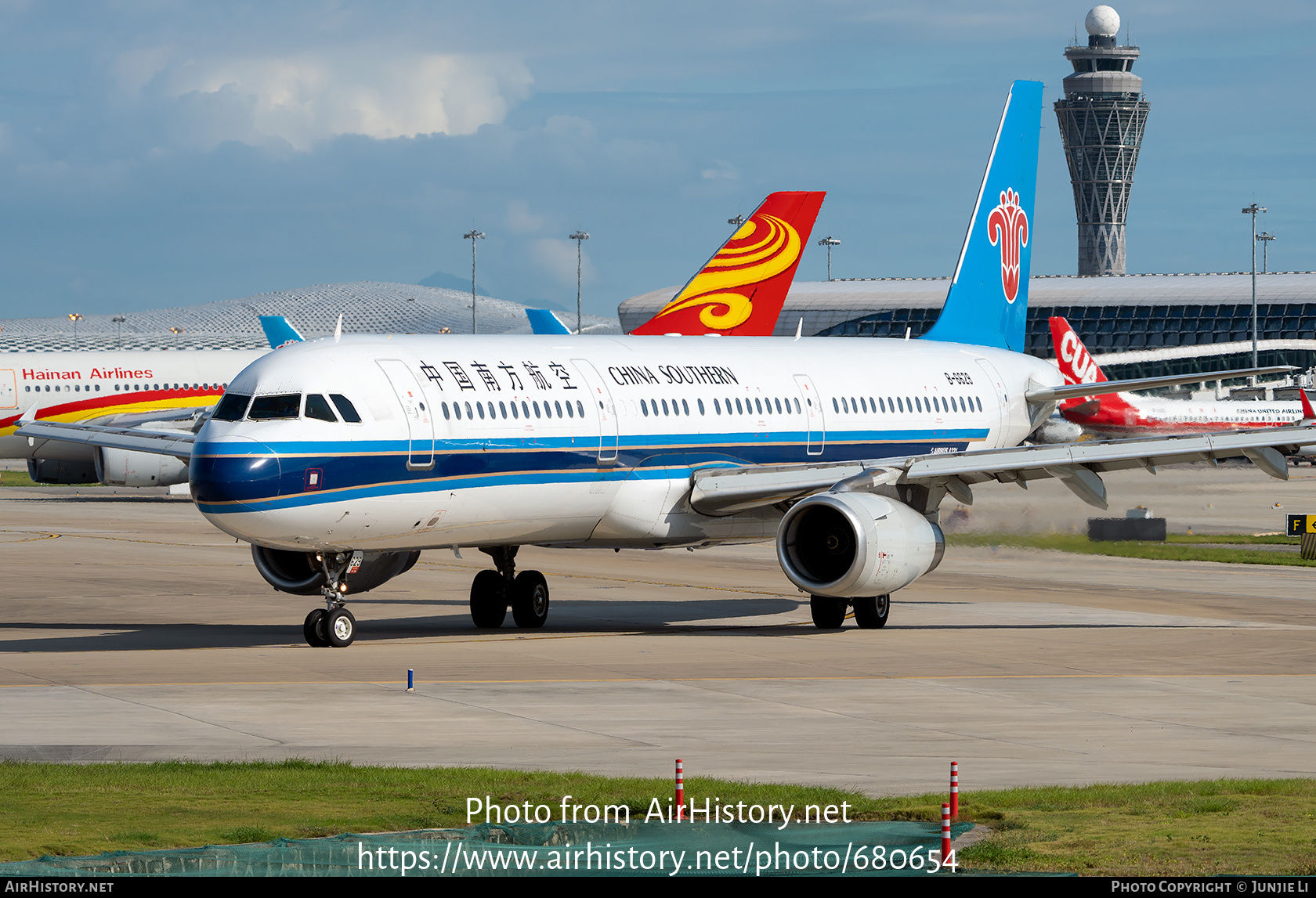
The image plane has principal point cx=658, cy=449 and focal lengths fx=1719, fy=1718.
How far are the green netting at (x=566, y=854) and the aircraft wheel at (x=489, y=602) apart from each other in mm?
17171

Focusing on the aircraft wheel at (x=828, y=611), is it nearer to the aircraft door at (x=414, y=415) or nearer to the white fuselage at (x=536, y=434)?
the white fuselage at (x=536, y=434)

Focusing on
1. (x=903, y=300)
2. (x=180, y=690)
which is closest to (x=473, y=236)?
(x=903, y=300)

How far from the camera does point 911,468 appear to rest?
96.1ft

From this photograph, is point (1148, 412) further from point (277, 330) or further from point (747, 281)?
point (277, 330)

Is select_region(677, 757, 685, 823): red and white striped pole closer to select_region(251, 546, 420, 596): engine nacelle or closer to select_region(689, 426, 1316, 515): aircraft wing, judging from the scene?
select_region(251, 546, 420, 596): engine nacelle

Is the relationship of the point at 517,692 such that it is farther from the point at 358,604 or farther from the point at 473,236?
the point at 473,236

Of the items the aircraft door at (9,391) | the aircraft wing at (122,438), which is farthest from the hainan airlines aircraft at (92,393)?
the aircraft wing at (122,438)

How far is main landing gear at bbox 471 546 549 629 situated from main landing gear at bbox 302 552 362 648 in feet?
13.7

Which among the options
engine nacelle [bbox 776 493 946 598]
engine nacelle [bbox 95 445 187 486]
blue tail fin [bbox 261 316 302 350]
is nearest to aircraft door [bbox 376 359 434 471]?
engine nacelle [bbox 776 493 946 598]

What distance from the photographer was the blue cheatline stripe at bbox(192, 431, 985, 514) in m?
24.2
